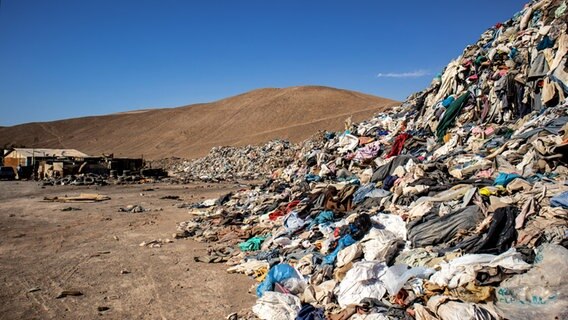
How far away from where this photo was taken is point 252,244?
7.79 meters

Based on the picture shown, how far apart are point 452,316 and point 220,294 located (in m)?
3.30

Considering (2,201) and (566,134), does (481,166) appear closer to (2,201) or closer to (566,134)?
(566,134)

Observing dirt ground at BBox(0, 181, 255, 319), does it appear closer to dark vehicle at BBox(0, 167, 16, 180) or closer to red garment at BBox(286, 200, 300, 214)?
red garment at BBox(286, 200, 300, 214)

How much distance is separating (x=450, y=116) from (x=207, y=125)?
45072mm

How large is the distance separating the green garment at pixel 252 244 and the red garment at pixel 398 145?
4.12 metres

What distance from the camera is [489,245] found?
4.57 metres

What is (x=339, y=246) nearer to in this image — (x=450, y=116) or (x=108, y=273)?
(x=108, y=273)

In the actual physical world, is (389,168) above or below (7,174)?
above

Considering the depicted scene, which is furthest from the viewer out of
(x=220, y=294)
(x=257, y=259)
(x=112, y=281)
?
(x=257, y=259)

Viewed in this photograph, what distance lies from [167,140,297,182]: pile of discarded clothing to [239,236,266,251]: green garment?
50.9ft

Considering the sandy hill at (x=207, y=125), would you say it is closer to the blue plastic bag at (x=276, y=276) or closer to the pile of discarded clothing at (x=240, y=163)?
the pile of discarded clothing at (x=240, y=163)

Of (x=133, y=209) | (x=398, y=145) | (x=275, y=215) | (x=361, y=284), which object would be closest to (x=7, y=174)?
(x=133, y=209)

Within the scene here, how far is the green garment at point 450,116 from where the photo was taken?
9984 millimetres

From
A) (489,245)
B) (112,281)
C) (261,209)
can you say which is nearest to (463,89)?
(261,209)
